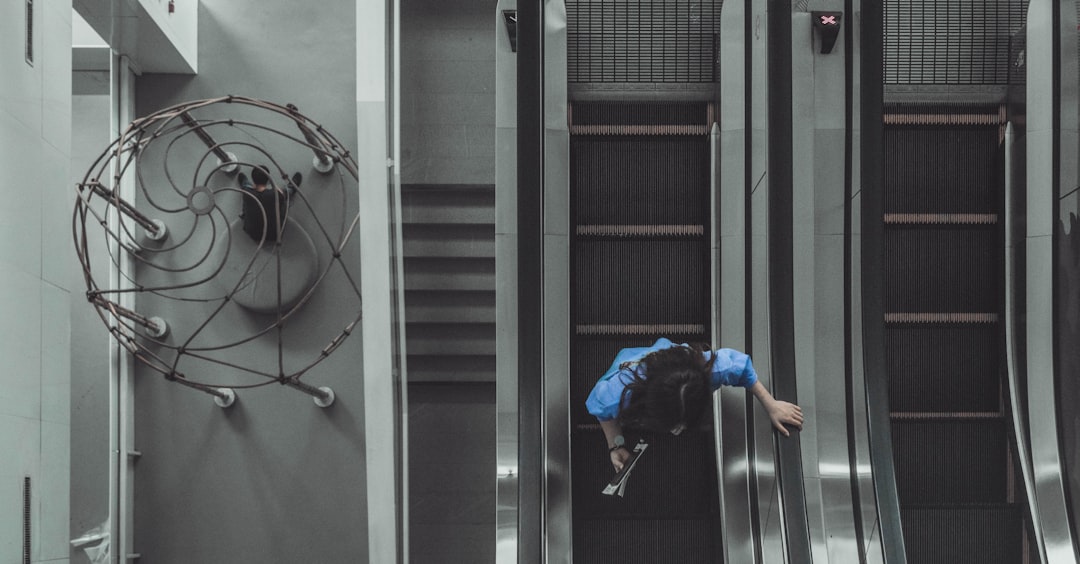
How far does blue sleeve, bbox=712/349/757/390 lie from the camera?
3801mm

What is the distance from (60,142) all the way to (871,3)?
350 cm

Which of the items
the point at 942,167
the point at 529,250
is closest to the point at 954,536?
the point at 942,167

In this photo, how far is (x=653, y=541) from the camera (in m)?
4.53

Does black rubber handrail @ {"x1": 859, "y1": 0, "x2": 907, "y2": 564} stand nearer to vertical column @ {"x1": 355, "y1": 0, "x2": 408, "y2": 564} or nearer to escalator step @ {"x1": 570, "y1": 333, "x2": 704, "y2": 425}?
escalator step @ {"x1": 570, "y1": 333, "x2": 704, "y2": 425}

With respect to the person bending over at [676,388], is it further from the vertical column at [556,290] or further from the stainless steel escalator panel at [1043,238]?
the stainless steel escalator panel at [1043,238]

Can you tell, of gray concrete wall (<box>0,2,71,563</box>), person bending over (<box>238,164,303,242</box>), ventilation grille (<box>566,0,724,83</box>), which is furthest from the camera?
person bending over (<box>238,164,303,242</box>)

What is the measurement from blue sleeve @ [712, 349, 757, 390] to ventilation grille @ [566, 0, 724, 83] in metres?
1.82

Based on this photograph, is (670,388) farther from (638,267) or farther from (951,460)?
(951,460)

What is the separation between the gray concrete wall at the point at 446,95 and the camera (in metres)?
3.95

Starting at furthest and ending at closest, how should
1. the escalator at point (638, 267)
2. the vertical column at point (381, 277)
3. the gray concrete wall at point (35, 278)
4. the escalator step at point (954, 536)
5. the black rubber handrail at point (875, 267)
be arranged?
the escalator at point (638, 267) → the escalator step at point (954, 536) → the vertical column at point (381, 277) → the gray concrete wall at point (35, 278) → the black rubber handrail at point (875, 267)

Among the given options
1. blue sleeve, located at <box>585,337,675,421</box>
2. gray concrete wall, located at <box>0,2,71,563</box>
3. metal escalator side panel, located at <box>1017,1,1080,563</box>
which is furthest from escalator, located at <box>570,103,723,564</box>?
gray concrete wall, located at <box>0,2,71,563</box>

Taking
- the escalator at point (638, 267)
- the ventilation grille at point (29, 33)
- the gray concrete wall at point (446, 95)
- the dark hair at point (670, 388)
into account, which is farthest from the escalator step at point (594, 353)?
the ventilation grille at point (29, 33)

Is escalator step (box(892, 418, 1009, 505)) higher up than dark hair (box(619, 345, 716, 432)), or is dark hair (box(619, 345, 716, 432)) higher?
dark hair (box(619, 345, 716, 432))

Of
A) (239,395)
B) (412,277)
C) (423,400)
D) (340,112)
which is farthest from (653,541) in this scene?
(340,112)
